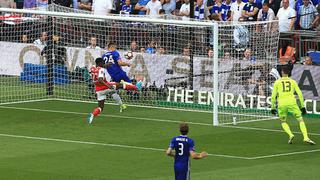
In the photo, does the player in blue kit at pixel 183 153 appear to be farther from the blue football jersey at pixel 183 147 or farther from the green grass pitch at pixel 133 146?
the green grass pitch at pixel 133 146

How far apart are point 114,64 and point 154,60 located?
2461 mm

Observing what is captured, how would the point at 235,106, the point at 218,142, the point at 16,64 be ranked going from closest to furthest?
the point at 218,142 < the point at 235,106 < the point at 16,64

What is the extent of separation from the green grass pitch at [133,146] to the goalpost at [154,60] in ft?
3.20

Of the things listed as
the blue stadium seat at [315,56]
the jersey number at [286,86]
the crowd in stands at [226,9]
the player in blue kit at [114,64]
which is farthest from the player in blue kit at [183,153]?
the crowd in stands at [226,9]

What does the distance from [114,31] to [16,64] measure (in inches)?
167

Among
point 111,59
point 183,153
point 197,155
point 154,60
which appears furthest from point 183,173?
point 154,60

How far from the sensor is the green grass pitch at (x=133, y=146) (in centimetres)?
2344

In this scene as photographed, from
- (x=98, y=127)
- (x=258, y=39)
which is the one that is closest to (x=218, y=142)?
(x=98, y=127)

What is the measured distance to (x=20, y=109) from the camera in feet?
114

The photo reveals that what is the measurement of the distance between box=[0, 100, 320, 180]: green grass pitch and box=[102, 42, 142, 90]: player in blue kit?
3.36 feet

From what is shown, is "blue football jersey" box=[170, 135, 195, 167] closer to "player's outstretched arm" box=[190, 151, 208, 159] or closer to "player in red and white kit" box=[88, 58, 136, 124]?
"player's outstretched arm" box=[190, 151, 208, 159]

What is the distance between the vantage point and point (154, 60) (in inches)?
1437

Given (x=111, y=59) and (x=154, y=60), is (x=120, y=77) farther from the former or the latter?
(x=154, y=60)

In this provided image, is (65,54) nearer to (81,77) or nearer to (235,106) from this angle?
(81,77)
